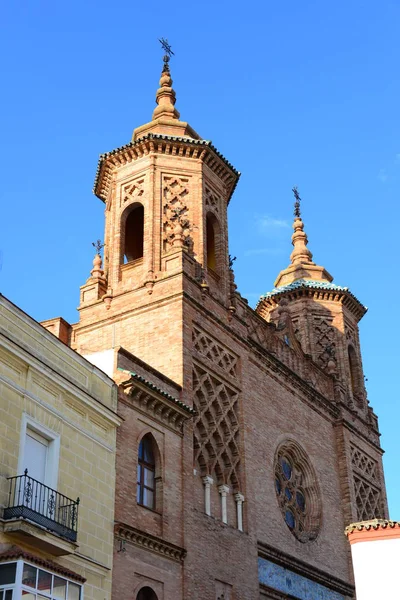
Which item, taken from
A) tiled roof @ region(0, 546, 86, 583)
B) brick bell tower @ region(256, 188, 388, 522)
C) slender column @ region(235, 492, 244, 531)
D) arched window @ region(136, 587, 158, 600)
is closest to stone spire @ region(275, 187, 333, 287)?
brick bell tower @ region(256, 188, 388, 522)

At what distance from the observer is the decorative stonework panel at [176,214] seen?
24.3 meters

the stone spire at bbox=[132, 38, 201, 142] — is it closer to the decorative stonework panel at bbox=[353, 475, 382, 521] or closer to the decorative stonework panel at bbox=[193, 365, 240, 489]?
the decorative stonework panel at bbox=[193, 365, 240, 489]

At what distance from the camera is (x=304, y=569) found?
80.7 ft

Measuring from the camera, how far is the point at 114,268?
82.2 ft

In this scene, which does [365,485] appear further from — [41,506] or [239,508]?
[41,506]

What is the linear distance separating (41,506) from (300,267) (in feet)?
71.0

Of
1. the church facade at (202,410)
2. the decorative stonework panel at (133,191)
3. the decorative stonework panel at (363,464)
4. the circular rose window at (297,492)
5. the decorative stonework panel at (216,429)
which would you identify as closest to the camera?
the church facade at (202,410)

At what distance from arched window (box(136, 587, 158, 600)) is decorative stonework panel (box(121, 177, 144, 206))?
11.4m

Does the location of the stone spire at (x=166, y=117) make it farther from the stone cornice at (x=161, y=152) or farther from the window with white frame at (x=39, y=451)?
the window with white frame at (x=39, y=451)

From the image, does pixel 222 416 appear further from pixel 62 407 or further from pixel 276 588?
pixel 62 407

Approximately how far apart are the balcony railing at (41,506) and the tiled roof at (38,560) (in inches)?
22.0

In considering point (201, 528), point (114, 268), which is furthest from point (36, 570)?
point (114, 268)

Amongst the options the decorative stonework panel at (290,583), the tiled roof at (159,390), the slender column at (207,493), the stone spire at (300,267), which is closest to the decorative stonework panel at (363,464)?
the decorative stonework panel at (290,583)

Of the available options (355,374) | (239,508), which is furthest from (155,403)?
(355,374)
